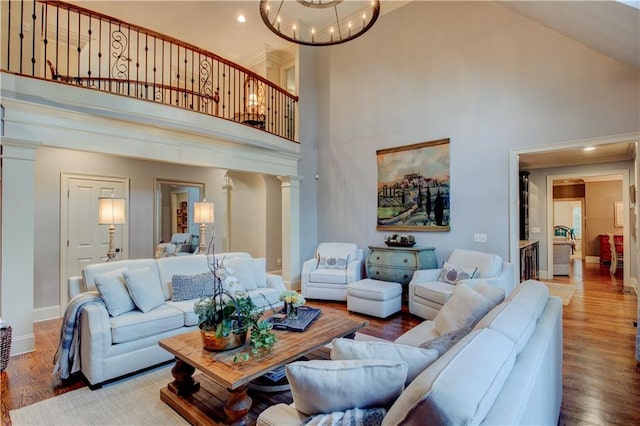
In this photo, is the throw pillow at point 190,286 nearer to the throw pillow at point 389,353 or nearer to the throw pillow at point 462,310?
the throw pillow at point 462,310

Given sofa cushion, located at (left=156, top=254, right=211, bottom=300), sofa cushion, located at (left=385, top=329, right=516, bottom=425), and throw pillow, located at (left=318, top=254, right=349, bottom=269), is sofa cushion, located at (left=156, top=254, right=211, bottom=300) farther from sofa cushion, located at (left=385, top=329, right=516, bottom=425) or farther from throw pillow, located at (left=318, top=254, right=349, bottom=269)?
sofa cushion, located at (left=385, top=329, right=516, bottom=425)

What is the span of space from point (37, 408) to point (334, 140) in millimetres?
5613

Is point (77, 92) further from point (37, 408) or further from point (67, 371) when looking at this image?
point (37, 408)

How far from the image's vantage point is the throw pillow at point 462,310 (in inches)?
85.1

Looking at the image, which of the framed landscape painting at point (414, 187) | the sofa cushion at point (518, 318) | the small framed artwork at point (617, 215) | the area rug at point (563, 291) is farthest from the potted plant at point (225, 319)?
the small framed artwork at point (617, 215)

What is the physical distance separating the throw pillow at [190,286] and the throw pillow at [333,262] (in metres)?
2.36

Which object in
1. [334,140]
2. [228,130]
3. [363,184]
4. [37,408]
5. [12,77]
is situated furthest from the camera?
[334,140]

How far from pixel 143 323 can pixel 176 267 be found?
0.91m

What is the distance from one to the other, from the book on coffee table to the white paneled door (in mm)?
3860

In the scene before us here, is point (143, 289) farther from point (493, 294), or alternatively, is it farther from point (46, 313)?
point (493, 294)

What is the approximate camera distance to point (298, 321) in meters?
2.79

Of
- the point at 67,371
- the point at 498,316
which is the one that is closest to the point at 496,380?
the point at 498,316

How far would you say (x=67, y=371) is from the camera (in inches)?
107

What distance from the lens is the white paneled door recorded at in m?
4.76
